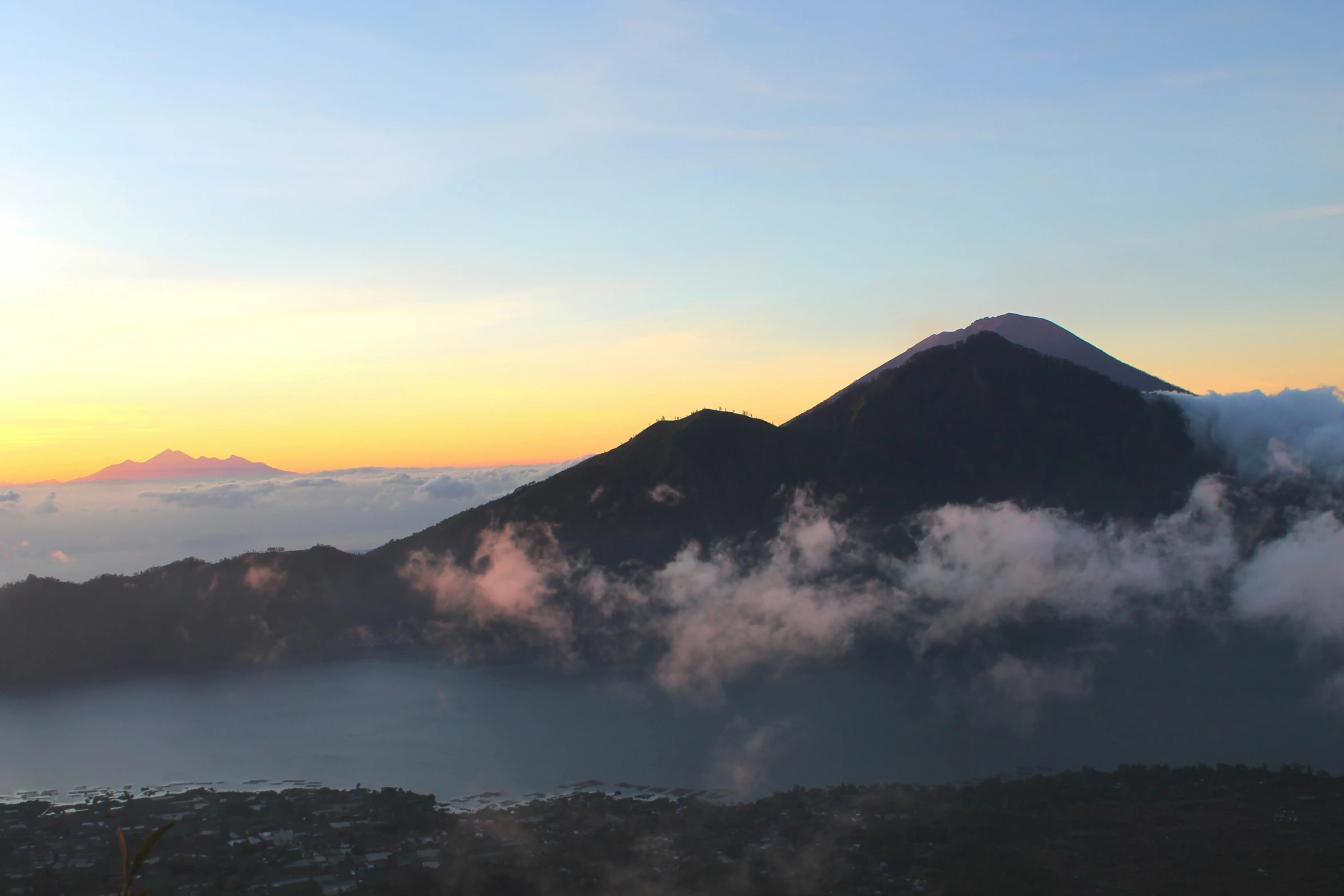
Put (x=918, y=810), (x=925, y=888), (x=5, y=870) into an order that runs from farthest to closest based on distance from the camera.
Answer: (x=918, y=810)
(x=5, y=870)
(x=925, y=888)

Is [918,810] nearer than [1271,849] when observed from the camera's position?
No

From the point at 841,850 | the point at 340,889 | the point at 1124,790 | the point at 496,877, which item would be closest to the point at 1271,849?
the point at 1124,790

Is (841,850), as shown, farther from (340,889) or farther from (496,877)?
(340,889)

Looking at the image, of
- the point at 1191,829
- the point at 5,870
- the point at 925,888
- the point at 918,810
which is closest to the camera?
the point at 925,888

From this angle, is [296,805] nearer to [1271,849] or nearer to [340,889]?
[340,889]

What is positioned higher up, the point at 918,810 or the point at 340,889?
the point at 340,889

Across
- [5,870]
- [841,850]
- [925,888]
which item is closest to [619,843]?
[841,850]
